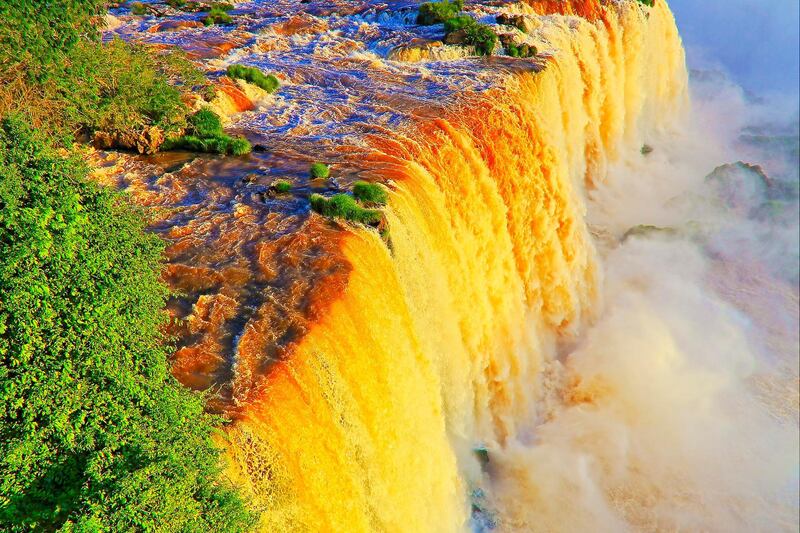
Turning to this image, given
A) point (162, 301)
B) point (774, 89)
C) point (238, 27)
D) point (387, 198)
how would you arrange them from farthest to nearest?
point (774, 89), point (238, 27), point (387, 198), point (162, 301)

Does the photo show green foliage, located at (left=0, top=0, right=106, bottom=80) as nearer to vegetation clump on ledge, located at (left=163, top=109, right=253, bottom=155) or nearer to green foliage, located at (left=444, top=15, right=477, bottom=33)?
vegetation clump on ledge, located at (left=163, top=109, right=253, bottom=155)

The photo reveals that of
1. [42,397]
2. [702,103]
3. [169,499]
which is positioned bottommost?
[169,499]

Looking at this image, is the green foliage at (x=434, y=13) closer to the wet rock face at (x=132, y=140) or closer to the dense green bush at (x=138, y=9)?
the dense green bush at (x=138, y=9)

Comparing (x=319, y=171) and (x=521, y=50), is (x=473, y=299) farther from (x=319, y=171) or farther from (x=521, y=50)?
(x=521, y=50)

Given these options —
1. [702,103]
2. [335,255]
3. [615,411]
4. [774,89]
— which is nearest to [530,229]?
[615,411]

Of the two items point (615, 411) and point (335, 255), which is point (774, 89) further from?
point (335, 255)

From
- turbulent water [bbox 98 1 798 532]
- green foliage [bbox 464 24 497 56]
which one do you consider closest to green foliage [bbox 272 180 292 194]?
turbulent water [bbox 98 1 798 532]
